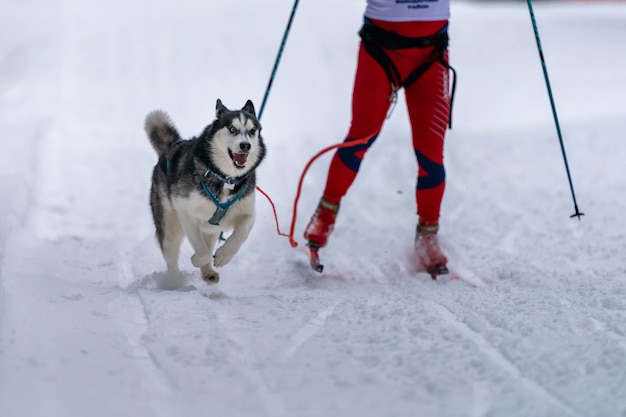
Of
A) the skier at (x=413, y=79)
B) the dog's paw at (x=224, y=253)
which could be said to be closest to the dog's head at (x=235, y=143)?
the dog's paw at (x=224, y=253)

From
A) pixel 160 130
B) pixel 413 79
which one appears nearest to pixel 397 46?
pixel 413 79

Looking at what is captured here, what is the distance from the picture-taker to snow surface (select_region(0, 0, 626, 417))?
2.40 meters

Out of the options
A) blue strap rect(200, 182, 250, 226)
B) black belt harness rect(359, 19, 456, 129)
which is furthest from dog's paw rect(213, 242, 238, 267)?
black belt harness rect(359, 19, 456, 129)

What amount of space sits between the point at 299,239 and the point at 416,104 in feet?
4.42

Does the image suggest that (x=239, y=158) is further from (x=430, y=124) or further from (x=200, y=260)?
(x=430, y=124)

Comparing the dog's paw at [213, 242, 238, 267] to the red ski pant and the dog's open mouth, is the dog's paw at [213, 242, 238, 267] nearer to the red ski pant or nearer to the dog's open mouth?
the dog's open mouth

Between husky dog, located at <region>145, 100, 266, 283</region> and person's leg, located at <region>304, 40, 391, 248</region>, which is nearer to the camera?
husky dog, located at <region>145, 100, 266, 283</region>

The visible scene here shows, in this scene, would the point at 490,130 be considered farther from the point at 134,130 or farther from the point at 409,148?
the point at 134,130

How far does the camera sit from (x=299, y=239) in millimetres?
4953

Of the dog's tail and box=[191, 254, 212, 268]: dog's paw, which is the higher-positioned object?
the dog's tail

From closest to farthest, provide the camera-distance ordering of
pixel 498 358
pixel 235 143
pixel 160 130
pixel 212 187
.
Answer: pixel 498 358
pixel 235 143
pixel 212 187
pixel 160 130

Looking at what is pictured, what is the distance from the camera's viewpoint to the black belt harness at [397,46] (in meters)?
3.91

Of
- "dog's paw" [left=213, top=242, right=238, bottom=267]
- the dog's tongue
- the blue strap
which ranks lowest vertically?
"dog's paw" [left=213, top=242, right=238, bottom=267]

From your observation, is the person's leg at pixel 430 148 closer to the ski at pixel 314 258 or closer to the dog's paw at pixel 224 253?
the ski at pixel 314 258
